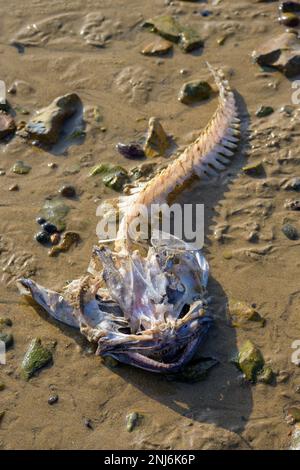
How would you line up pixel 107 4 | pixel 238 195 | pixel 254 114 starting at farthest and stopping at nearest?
1. pixel 107 4
2. pixel 254 114
3. pixel 238 195

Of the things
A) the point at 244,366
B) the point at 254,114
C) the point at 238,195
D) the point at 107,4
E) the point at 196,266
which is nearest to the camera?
the point at 244,366

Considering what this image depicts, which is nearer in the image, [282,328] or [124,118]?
[282,328]

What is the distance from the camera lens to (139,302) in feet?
20.3

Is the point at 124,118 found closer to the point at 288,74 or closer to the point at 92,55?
the point at 92,55

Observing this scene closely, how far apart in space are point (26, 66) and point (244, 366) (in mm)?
5440

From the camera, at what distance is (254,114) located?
27.4 feet

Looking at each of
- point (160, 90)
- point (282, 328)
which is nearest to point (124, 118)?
point (160, 90)

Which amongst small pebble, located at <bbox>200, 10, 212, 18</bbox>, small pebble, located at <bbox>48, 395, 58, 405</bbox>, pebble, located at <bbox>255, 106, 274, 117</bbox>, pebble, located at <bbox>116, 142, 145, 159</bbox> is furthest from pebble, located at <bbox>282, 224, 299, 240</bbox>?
small pebble, located at <bbox>200, 10, 212, 18</bbox>

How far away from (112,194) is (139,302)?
188 centimetres

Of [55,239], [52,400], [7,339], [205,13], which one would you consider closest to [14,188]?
[55,239]

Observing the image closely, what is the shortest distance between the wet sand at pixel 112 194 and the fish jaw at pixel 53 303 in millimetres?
133

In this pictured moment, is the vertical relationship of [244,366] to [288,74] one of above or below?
below

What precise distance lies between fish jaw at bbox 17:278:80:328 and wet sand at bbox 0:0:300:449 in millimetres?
133

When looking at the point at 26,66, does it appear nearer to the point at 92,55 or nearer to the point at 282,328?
the point at 92,55
